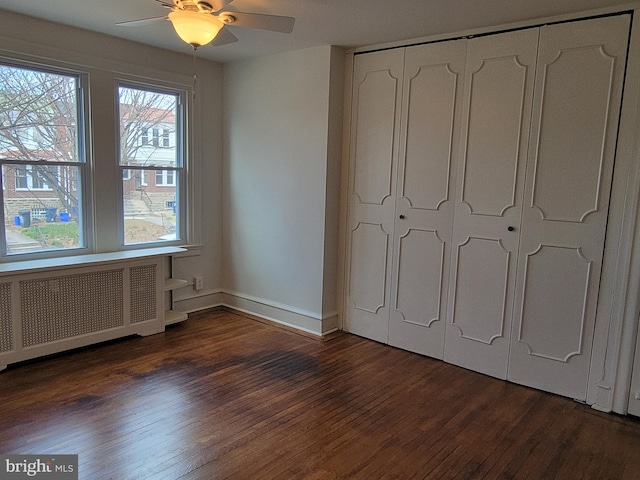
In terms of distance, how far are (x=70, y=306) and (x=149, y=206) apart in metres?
1.17

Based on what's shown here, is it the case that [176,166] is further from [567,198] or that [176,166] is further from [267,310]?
[567,198]

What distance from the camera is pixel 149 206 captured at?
420 centimetres

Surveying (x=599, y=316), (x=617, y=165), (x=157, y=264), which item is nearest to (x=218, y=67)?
(x=157, y=264)

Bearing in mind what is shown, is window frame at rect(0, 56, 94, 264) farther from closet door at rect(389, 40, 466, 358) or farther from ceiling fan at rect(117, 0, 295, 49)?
closet door at rect(389, 40, 466, 358)

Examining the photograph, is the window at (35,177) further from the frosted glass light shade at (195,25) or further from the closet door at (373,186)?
the closet door at (373,186)

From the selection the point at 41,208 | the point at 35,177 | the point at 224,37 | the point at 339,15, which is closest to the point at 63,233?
the point at 41,208

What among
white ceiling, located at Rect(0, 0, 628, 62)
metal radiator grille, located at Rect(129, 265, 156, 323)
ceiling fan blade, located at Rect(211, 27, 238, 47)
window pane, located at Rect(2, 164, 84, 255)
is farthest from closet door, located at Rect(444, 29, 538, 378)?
window pane, located at Rect(2, 164, 84, 255)

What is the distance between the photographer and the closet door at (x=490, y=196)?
10.0 ft

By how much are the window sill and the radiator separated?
0.14 ft

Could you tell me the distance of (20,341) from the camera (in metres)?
3.17

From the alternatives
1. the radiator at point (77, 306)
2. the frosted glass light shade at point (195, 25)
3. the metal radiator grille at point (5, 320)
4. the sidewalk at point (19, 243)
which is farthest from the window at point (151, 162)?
the frosted glass light shade at point (195, 25)

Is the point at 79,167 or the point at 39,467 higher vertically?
the point at 79,167

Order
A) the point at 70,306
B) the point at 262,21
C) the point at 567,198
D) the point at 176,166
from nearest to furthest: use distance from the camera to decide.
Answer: the point at 262,21 < the point at 567,198 < the point at 70,306 < the point at 176,166

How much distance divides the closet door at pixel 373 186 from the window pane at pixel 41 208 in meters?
2.32
